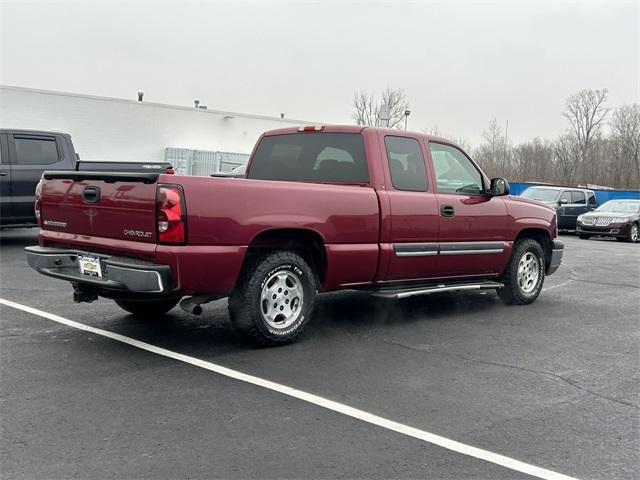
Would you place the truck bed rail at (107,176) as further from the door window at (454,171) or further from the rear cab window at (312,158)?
the door window at (454,171)

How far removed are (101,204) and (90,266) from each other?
1.63ft

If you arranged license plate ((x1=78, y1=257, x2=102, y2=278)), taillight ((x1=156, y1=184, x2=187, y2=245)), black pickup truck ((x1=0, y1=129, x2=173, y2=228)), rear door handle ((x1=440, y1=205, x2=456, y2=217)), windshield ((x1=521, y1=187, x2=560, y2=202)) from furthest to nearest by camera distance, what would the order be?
windshield ((x1=521, y1=187, x2=560, y2=202))
black pickup truck ((x1=0, y1=129, x2=173, y2=228))
rear door handle ((x1=440, y1=205, x2=456, y2=217))
license plate ((x1=78, y1=257, x2=102, y2=278))
taillight ((x1=156, y1=184, x2=187, y2=245))

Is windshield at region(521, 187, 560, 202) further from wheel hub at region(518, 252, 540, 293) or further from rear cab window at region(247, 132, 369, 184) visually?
rear cab window at region(247, 132, 369, 184)

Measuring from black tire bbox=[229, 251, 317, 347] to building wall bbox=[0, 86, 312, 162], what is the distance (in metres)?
21.8

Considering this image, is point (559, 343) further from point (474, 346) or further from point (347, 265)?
point (347, 265)

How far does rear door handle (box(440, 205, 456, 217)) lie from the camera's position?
21.8ft

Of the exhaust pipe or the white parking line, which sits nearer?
the white parking line

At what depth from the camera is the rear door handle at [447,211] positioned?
21.8 ft

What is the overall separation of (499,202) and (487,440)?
4.22 meters

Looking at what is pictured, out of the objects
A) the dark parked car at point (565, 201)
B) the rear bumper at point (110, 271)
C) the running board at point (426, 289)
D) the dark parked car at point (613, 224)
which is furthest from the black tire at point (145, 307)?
the dark parked car at point (565, 201)

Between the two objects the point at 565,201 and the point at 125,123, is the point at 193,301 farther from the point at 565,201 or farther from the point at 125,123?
the point at 125,123

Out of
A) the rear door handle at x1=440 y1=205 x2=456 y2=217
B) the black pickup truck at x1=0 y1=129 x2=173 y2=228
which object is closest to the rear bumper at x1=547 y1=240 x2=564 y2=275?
the rear door handle at x1=440 y1=205 x2=456 y2=217

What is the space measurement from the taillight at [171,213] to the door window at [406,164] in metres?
2.34

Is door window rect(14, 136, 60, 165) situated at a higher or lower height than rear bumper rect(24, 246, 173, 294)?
higher
